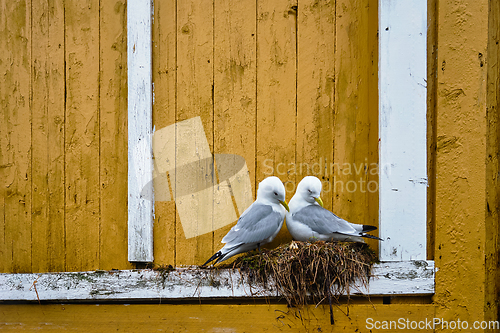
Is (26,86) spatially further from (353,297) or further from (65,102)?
(353,297)

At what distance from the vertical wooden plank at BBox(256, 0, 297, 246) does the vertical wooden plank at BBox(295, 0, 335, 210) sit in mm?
50

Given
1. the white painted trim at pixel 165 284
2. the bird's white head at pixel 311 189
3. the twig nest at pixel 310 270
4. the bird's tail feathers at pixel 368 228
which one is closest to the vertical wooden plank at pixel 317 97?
the bird's white head at pixel 311 189

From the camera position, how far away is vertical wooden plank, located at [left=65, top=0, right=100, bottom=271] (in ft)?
7.34

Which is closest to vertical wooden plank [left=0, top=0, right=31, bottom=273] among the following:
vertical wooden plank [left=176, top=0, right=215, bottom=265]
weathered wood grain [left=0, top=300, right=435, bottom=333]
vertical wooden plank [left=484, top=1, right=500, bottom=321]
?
weathered wood grain [left=0, top=300, right=435, bottom=333]

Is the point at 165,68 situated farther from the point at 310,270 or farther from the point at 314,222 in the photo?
the point at 310,270

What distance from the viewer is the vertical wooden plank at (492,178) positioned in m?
2.01

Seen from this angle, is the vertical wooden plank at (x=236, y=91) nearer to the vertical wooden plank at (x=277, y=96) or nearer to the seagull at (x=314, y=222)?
the vertical wooden plank at (x=277, y=96)

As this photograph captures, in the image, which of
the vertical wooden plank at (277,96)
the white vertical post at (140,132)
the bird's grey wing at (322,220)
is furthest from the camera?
the vertical wooden plank at (277,96)

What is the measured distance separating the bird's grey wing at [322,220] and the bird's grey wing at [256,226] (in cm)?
13

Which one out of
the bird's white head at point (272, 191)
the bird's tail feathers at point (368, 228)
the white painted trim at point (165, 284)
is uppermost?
the bird's white head at point (272, 191)

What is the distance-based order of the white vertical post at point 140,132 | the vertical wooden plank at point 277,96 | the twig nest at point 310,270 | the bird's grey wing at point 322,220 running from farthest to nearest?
1. the vertical wooden plank at point 277,96
2. the white vertical post at point 140,132
3. the bird's grey wing at point 322,220
4. the twig nest at point 310,270

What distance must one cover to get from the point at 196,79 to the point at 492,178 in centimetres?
184

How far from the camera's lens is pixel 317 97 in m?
2.22

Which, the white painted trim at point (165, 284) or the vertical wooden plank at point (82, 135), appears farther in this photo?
the vertical wooden plank at point (82, 135)
